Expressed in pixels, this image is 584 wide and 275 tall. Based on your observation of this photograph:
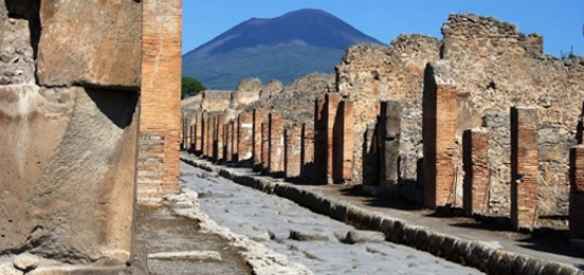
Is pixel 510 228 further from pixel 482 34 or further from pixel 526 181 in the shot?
pixel 482 34

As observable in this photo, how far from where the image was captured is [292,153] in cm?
2752

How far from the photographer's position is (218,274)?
712cm

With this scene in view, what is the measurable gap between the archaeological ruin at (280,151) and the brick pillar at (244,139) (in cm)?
7

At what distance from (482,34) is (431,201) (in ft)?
48.7

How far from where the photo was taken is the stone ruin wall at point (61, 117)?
Answer: 354cm

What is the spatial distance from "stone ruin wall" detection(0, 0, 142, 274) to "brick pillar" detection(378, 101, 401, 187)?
15.5m

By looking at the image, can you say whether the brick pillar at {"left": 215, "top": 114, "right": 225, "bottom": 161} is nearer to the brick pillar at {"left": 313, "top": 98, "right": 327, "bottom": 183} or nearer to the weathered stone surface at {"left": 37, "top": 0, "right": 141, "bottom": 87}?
the brick pillar at {"left": 313, "top": 98, "right": 327, "bottom": 183}

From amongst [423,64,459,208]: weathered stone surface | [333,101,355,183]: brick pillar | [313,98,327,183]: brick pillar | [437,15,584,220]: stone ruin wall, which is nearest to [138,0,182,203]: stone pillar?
[423,64,459,208]: weathered stone surface

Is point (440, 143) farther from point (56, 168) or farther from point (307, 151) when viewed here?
point (56, 168)

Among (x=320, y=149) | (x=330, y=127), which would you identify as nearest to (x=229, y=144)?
(x=320, y=149)

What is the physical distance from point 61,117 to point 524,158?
34.5 feet

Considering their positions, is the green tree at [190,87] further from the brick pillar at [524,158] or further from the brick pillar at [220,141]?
the brick pillar at [524,158]

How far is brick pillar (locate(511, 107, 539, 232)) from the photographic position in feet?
43.1

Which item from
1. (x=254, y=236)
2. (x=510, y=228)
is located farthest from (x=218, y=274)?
(x=510, y=228)
